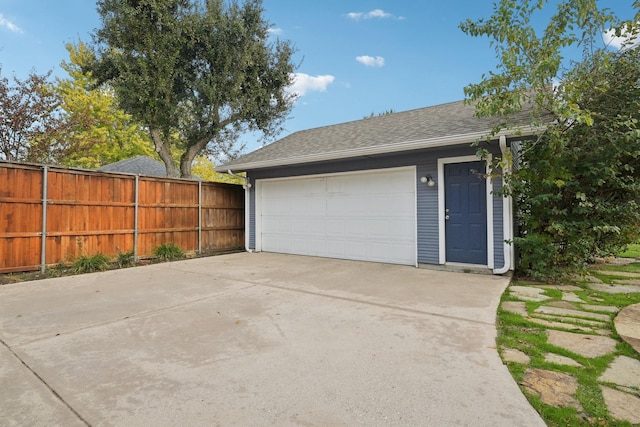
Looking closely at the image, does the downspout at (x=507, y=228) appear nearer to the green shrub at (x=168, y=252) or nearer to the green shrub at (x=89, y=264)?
the green shrub at (x=168, y=252)

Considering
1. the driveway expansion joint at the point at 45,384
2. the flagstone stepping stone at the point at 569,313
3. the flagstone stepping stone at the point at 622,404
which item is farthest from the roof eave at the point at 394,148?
the driveway expansion joint at the point at 45,384

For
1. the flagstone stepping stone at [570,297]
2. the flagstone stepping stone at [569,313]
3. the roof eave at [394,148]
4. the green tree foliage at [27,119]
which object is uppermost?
the green tree foliage at [27,119]

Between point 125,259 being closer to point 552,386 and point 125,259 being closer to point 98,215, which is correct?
point 98,215

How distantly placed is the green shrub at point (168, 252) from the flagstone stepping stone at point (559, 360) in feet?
23.4

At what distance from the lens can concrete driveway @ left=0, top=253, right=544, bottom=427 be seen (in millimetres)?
1755

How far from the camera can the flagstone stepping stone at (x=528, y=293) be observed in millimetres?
4016

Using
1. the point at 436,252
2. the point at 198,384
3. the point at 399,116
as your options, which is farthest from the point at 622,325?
the point at 399,116

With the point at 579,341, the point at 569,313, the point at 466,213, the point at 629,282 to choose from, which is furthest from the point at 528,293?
the point at 629,282

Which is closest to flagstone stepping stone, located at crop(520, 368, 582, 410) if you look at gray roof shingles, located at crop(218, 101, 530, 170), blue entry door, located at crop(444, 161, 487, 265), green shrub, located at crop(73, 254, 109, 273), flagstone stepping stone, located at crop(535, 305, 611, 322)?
flagstone stepping stone, located at crop(535, 305, 611, 322)

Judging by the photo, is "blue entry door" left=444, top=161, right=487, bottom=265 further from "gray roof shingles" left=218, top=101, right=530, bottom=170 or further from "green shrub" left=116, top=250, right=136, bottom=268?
"green shrub" left=116, top=250, right=136, bottom=268

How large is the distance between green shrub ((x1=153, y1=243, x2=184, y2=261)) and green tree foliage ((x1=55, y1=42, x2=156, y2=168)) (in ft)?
29.0

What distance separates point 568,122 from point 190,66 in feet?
32.1

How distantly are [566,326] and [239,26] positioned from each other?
413 inches

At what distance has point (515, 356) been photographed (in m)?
2.42
